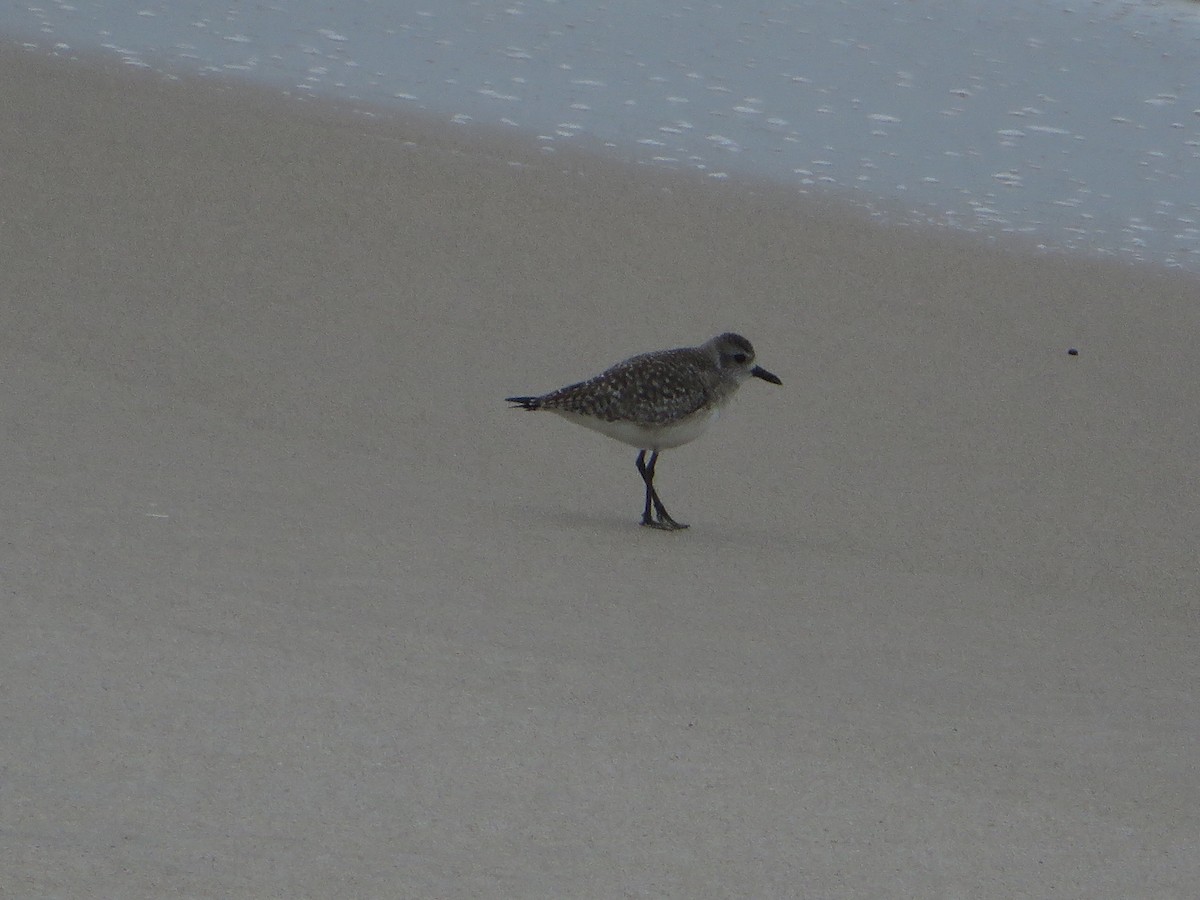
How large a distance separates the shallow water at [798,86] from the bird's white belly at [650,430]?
335cm

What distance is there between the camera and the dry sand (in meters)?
3.00

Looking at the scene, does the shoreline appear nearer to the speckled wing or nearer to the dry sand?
the dry sand

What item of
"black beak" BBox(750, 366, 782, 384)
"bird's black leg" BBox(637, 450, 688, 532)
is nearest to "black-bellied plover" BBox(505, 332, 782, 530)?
"bird's black leg" BBox(637, 450, 688, 532)

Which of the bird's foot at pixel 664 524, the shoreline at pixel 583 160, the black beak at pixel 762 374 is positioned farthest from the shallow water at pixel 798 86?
the bird's foot at pixel 664 524

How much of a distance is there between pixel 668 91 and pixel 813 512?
5621 mm

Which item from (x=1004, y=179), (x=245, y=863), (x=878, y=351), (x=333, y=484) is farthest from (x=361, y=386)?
(x=1004, y=179)

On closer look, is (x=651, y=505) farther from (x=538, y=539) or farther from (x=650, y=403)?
(x=538, y=539)

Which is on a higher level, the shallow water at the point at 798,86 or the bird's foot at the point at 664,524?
the shallow water at the point at 798,86

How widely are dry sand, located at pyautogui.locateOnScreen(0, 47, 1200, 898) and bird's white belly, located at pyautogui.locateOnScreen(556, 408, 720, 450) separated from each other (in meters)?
0.28

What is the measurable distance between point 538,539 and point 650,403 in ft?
2.29

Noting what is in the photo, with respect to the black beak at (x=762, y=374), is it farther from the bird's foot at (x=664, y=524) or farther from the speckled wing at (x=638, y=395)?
the bird's foot at (x=664, y=524)

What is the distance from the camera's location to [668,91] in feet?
35.2

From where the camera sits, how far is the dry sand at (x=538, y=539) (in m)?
3.00

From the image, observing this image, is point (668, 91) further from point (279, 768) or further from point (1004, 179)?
point (279, 768)
